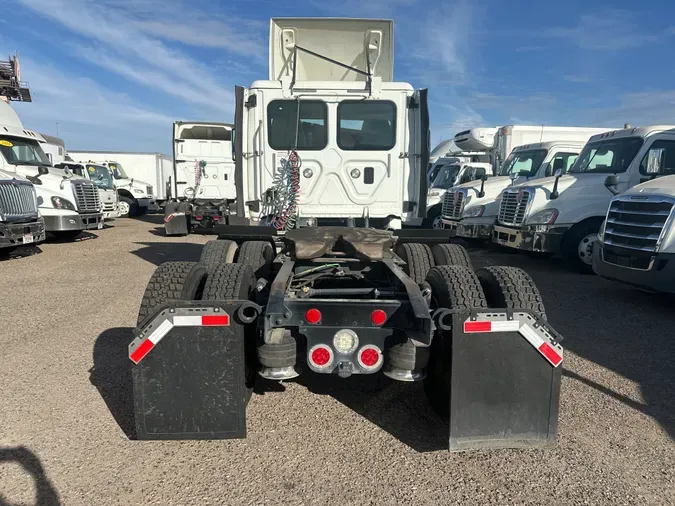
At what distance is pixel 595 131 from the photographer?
46.7 feet

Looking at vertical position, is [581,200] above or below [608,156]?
below

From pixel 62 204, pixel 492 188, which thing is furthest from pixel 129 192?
pixel 492 188

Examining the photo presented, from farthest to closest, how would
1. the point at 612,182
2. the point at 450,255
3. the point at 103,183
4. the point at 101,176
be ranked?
the point at 101,176 → the point at 103,183 → the point at 612,182 → the point at 450,255

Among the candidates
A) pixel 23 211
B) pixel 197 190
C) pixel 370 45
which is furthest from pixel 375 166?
pixel 197 190

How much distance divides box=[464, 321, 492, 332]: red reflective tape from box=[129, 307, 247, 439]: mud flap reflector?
1313 millimetres

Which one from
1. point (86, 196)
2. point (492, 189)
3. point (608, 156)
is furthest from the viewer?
point (86, 196)

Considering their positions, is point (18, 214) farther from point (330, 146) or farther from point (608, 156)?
point (608, 156)

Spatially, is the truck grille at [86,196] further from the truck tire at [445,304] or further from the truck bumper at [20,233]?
the truck tire at [445,304]

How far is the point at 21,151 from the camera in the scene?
473 inches

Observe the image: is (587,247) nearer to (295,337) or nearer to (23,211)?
(295,337)

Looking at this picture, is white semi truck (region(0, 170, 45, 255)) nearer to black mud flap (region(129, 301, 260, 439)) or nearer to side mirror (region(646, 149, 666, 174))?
black mud flap (region(129, 301, 260, 439))

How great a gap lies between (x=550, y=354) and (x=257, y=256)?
10.4 feet

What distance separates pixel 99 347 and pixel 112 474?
2.34 metres

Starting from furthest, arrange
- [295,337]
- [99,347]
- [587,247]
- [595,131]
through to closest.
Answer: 1. [595,131]
2. [587,247]
3. [99,347]
4. [295,337]
